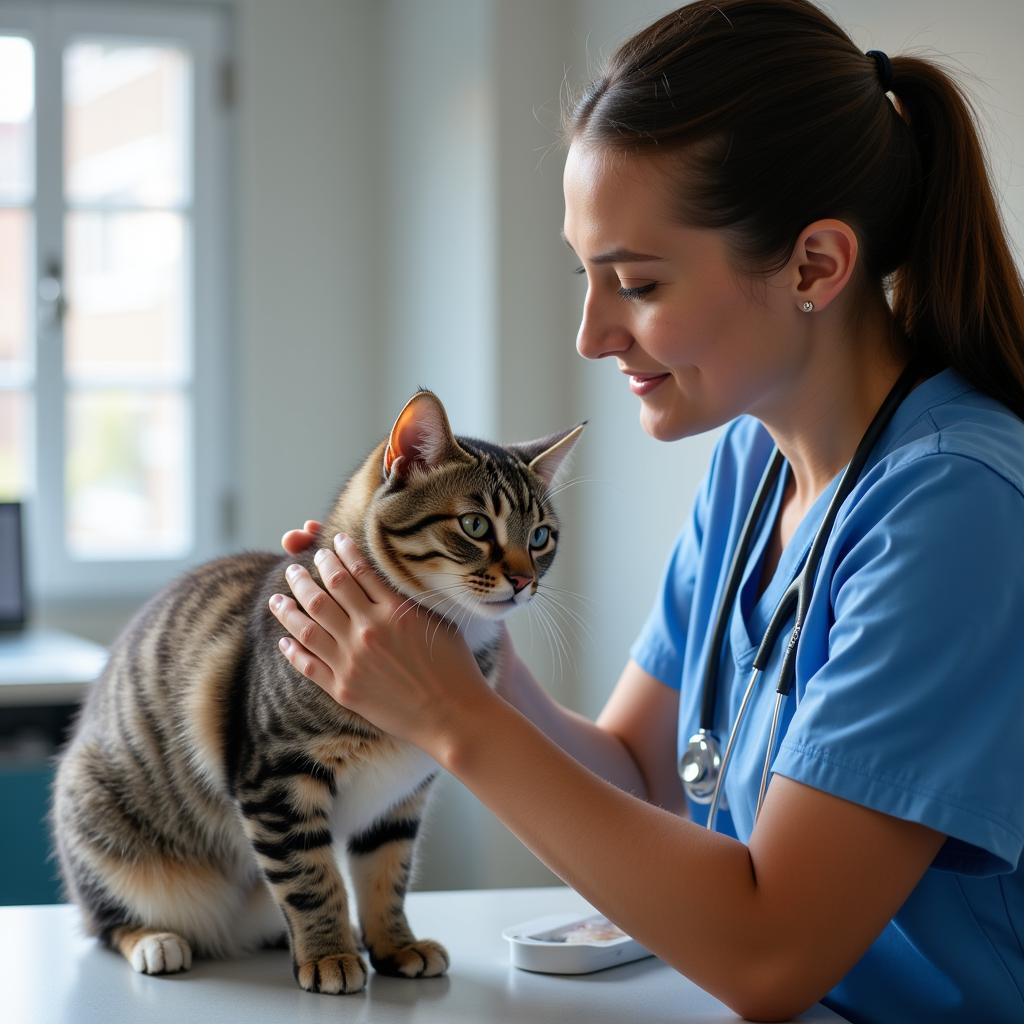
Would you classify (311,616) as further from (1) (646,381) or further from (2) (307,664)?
(1) (646,381)

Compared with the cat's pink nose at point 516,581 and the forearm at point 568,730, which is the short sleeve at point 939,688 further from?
the forearm at point 568,730

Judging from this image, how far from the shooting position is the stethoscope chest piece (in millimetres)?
1250

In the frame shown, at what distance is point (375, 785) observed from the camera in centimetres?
117

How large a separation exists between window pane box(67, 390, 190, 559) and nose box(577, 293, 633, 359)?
257 cm

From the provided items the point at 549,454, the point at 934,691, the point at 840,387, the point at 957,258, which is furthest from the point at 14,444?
the point at 934,691

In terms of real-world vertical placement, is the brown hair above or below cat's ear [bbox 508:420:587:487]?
above

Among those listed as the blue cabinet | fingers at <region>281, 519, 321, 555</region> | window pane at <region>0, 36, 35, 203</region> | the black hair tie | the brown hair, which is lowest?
the blue cabinet

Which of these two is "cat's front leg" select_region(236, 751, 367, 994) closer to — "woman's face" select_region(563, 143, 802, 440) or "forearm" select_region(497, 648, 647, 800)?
"forearm" select_region(497, 648, 647, 800)

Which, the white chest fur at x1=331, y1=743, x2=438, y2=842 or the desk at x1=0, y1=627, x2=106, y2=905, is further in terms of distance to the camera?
the desk at x1=0, y1=627, x2=106, y2=905

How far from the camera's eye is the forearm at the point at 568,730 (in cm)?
141

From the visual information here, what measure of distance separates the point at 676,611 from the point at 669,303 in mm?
470

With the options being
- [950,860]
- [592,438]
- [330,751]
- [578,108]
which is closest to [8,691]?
[592,438]

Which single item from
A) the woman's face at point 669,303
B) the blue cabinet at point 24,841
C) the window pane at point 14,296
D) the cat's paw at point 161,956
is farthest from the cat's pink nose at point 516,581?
the window pane at point 14,296

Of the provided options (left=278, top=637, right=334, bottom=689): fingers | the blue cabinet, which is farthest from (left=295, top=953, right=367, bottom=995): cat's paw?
the blue cabinet
